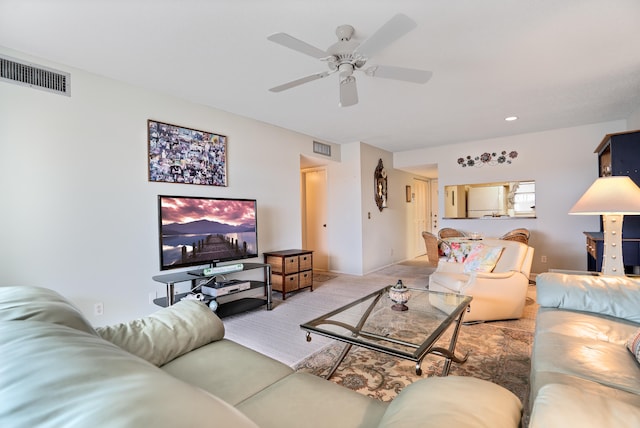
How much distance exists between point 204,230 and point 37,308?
2316mm

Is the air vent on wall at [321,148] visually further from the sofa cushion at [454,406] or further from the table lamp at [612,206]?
the sofa cushion at [454,406]

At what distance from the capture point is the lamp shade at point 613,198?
212 centimetres

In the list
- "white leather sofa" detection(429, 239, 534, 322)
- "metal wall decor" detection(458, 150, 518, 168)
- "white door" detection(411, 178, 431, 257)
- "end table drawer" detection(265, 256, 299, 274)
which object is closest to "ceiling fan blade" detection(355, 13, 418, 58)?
"white leather sofa" detection(429, 239, 534, 322)

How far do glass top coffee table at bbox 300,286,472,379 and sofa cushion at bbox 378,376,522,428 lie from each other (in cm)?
56

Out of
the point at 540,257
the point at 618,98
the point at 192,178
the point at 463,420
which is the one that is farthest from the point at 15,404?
the point at 540,257

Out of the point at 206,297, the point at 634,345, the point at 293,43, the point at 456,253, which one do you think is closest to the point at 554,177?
the point at 456,253

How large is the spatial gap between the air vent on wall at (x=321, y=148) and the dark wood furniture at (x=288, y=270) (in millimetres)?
1920

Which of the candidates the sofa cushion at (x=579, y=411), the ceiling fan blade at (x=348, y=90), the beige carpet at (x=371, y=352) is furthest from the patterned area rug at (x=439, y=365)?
the ceiling fan blade at (x=348, y=90)

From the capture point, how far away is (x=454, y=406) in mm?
797

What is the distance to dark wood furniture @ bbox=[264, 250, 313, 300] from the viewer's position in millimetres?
4027

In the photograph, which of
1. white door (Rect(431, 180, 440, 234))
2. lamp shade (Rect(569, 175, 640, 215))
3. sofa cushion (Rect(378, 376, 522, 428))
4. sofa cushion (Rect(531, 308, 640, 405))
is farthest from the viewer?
white door (Rect(431, 180, 440, 234))

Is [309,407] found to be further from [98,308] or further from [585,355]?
[98,308]

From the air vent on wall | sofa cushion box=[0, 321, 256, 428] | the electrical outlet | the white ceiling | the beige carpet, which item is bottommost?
the beige carpet

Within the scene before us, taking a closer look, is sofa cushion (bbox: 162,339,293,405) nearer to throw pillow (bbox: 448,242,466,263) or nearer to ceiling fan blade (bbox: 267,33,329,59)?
ceiling fan blade (bbox: 267,33,329,59)
